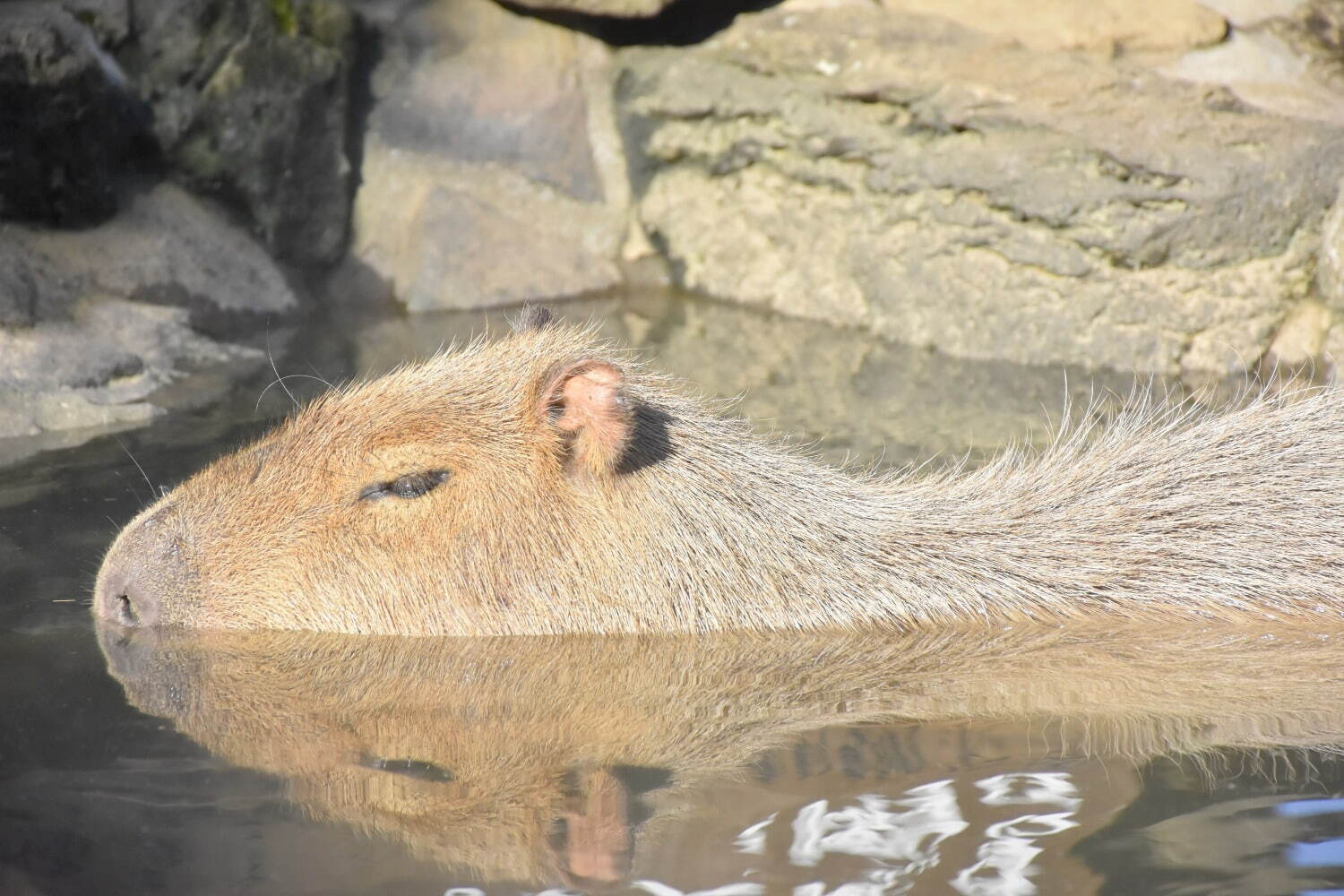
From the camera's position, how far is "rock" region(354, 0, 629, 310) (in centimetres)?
685

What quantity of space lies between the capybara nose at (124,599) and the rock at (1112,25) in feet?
15.0

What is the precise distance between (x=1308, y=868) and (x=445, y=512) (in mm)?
1994

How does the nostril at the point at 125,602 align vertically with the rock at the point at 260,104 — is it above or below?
below

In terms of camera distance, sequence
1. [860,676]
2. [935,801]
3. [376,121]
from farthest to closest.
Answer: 1. [376,121]
2. [860,676]
3. [935,801]

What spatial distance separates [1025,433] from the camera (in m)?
5.06

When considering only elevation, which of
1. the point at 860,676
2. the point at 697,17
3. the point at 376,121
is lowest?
the point at 860,676

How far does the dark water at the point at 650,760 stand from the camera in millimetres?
2578

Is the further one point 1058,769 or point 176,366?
point 176,366

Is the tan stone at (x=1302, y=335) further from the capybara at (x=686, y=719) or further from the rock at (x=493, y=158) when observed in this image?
the rock at (x=493, y=158)

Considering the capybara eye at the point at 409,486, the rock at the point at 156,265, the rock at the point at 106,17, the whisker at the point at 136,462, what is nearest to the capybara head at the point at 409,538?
the capybara eye at the point at 409,486

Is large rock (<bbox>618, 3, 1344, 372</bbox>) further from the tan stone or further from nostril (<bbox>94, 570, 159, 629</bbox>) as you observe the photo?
nostril (<bbox>94, 570, 159, 629</bbox>)

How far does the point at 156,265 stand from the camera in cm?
599

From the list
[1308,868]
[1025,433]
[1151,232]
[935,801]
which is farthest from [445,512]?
[1151,232]

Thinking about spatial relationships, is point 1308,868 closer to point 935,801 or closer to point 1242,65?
point 935,801
